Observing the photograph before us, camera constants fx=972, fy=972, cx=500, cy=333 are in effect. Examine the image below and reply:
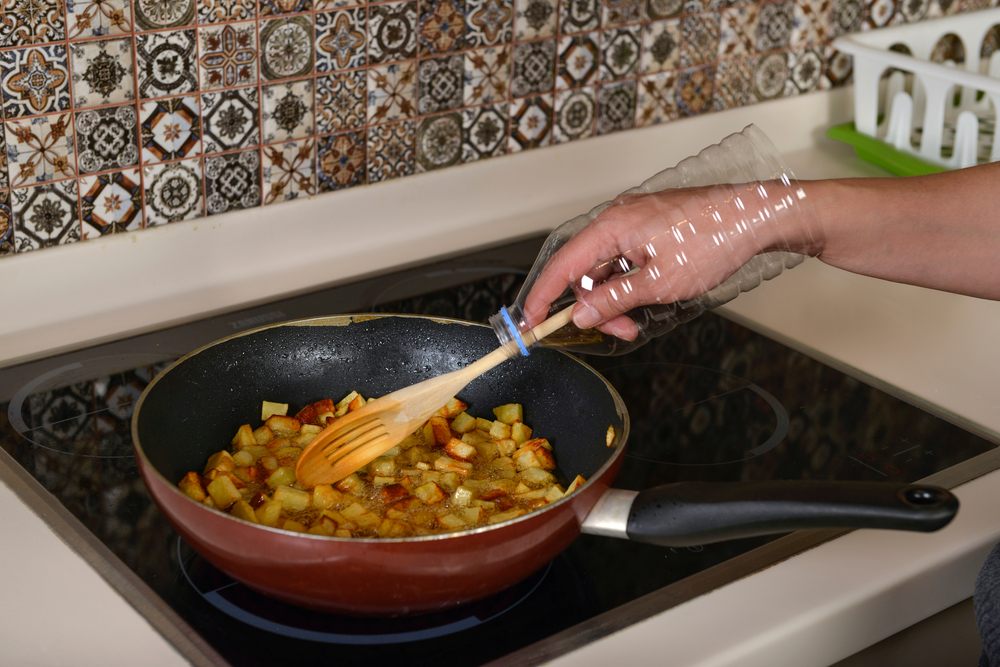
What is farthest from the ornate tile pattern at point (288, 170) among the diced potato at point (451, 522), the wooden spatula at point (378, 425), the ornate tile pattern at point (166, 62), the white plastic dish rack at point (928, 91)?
the white plastic dish rack at point (928, 91)

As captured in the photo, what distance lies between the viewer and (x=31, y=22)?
897 millimetres

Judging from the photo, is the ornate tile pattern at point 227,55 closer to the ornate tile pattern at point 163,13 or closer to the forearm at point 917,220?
the ornate tile pattern at point 163,13

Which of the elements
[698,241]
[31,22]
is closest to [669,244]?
[698,241]

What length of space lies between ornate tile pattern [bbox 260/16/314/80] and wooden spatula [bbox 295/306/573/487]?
458mm

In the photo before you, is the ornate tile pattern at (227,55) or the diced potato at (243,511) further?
the ornate tile pattern at (227,55)

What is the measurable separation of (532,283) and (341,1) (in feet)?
1.48

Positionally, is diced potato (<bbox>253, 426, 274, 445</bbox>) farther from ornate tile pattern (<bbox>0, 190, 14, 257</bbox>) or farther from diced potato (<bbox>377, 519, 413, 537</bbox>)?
ornate tile pattern (<bbox>0, 190, 14, 257</bbox>)

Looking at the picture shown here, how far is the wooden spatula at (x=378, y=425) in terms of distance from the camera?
769 mm

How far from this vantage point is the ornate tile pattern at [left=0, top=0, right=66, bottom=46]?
2.90ft

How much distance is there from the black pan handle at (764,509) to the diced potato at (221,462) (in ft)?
1.02

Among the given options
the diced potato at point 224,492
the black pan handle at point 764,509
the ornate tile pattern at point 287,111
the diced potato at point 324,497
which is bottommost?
the diced potato at point 324,497

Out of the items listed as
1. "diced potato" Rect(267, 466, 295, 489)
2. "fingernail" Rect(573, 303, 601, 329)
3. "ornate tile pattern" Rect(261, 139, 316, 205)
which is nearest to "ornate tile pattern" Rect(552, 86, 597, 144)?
"ornate tile pattern" Rect(261, 139, 316, 205)

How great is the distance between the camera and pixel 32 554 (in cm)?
71

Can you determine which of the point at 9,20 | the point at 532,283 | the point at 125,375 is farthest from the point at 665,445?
the point at 9,20
